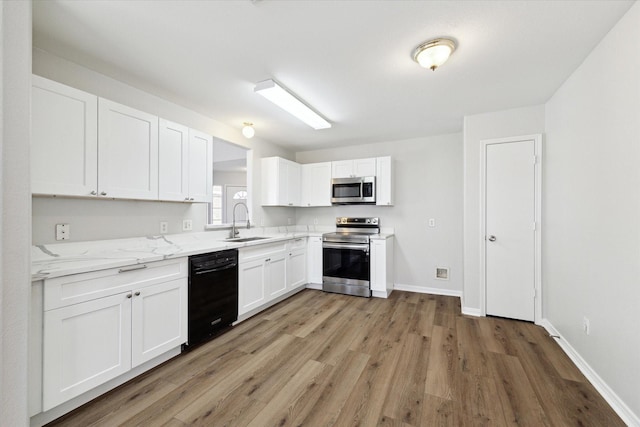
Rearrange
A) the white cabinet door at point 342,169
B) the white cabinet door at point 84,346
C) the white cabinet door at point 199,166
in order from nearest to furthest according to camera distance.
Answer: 1. the white cabinet door at point 84,346
2. the white cabinet door at point 199,166
3. the white cabinet door at point 342,169

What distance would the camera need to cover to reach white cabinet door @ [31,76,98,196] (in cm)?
172

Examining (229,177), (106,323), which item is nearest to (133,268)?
(106,323)

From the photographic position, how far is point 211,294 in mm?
2553

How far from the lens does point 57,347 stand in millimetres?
1553

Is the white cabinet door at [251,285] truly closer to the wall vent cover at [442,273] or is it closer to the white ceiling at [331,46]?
the white ceiling at [331,46]

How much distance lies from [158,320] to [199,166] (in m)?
1.54

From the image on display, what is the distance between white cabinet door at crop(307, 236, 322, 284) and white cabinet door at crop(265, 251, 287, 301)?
656mm

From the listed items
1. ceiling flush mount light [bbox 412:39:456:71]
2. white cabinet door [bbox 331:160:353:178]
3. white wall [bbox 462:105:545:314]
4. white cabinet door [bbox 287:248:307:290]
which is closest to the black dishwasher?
white cabinet door [bbox 287:248:307:290]

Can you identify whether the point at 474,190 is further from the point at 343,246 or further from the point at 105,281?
the point at 105,281

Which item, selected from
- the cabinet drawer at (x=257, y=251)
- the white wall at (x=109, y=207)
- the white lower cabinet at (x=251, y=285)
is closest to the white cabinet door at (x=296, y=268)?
the cabinet drawer at (x=257, y=251)

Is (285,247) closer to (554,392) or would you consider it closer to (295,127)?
(295,127)

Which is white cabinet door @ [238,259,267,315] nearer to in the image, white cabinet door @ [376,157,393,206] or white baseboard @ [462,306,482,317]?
white cabinet door @ [376,157,393,206]

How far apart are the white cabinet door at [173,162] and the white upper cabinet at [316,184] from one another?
2321 mm

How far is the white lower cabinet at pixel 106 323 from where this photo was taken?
1.54 m
